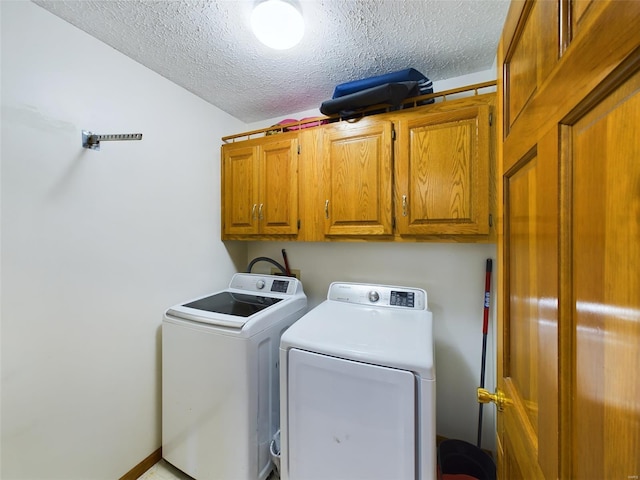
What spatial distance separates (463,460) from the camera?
151cm

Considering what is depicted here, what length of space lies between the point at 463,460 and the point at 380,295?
1.09m

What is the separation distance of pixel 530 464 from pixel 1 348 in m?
1.84

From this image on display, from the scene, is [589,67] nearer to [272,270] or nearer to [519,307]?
[519,307]

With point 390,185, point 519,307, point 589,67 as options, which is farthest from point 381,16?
point 519,307

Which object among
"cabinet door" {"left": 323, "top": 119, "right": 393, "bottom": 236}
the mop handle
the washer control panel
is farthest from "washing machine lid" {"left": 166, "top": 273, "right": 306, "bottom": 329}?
the mop handle

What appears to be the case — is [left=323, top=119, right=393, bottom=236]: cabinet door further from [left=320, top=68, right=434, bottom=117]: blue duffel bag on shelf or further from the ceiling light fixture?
the ceiling light fixture

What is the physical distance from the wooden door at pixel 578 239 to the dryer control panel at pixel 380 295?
91 cm

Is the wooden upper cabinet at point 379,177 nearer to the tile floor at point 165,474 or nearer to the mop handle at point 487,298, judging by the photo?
the mop handle at point 487,298

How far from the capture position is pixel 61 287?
1.20m

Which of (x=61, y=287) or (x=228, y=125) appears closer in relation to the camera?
(x=61, y=287)

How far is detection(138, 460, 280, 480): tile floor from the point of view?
1513 millimetres

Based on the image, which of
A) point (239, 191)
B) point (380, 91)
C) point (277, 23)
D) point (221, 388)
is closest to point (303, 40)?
point (277, 23)

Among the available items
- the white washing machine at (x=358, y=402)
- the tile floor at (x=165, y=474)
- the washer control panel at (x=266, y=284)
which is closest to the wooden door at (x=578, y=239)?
the white washing machine at (x=358, y=402)

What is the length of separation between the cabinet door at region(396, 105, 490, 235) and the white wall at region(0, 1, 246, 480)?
4.93 feet
